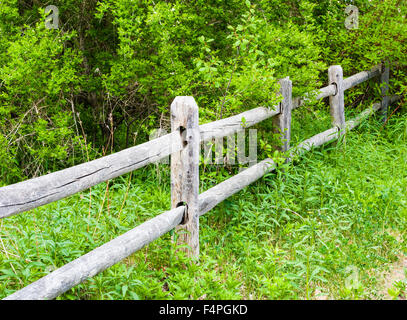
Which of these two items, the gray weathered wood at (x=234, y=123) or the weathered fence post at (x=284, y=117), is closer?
the gray weathered wood at (x=234, y=123)

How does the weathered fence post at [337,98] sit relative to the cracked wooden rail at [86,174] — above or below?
above

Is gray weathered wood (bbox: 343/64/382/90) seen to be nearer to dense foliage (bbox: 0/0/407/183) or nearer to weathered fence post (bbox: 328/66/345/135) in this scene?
weathered fence post (bbox: 328/66/345/135)

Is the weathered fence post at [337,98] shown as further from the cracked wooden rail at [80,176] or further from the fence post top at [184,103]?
the fence post top at [184,103]

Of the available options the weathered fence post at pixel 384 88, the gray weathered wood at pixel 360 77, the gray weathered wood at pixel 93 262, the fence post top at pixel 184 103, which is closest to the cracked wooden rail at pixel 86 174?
the fence post top at pixel 184 103

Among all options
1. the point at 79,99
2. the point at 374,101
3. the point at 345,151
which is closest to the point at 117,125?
the point at 79,99

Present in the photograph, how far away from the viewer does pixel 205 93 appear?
17.7ft

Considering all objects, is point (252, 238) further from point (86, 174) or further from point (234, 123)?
point (86, 174)

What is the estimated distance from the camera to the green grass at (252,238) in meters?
3.12

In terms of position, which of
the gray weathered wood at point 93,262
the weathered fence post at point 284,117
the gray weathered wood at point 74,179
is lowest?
the gray weathered wood at point 93,262

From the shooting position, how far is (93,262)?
103 inches

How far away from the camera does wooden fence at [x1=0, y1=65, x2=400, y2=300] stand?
2.31 m

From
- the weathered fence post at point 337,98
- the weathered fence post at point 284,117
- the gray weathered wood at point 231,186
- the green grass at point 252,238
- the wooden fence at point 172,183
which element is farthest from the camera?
the weathered fence post at point 337,98

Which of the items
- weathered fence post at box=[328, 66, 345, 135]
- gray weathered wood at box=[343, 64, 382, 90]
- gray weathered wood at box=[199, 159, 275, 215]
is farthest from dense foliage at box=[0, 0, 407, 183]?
gray weathered wood at box=[343, 64, 382, 90]
